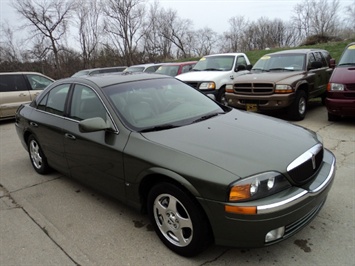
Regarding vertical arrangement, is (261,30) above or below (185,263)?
above

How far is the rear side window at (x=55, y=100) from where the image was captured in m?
4.04

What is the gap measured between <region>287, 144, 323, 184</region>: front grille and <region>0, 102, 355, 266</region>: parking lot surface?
0.65 m

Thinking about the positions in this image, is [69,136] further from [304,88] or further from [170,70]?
[170,70]

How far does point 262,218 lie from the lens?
2219 millimetres

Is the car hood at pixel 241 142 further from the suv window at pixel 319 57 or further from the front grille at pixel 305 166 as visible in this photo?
the suv window at pixel 319 57

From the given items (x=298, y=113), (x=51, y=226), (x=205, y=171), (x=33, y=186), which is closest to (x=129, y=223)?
(x=51, y=226)

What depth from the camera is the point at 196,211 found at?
244 cm

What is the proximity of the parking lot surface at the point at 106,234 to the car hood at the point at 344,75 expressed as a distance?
8.56 ft

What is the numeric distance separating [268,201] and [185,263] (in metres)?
0.92

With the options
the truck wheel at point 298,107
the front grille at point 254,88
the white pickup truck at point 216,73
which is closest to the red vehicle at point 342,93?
the truck wheel at point 298,107

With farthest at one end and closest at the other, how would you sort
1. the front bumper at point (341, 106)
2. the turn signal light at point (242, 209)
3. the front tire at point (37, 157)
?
the front bumper at point (341, 106) < the front tire at point (37, 157) < the turn signal light at point (242, 209)

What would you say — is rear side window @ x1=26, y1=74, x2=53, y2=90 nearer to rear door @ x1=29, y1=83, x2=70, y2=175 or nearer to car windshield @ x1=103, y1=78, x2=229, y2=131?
rear door @ x1=29, y1=83, x2=70, y2=175

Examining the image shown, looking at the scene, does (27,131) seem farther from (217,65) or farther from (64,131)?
(217,65)

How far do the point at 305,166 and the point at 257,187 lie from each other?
60cm
